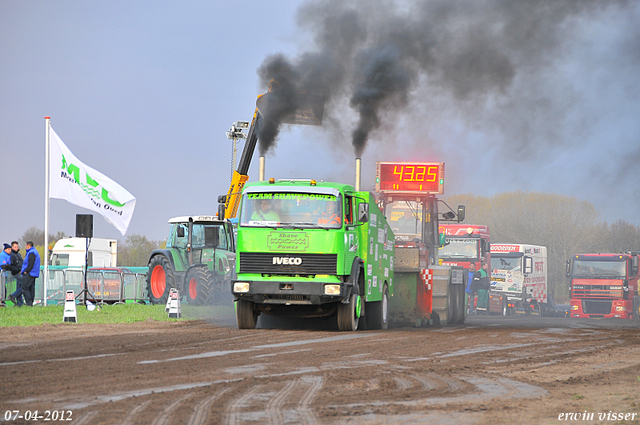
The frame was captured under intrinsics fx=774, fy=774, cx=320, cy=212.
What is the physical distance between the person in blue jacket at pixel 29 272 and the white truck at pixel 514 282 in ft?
70.9

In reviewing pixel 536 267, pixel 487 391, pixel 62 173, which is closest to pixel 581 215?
pixel 536 267

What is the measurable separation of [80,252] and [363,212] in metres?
28.3

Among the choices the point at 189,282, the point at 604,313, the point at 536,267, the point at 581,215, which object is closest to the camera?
the point at 189,282

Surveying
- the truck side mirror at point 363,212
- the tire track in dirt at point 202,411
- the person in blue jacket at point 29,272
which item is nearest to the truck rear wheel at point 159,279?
the person in blue jacket at point 29,272

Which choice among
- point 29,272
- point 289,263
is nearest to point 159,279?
point 29,272

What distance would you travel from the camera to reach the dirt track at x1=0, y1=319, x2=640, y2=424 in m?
6.43

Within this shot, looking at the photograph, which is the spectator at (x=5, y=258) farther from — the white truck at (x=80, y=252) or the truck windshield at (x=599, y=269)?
the truck windshield at (x=599, y=269)

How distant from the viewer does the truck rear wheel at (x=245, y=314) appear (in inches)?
615

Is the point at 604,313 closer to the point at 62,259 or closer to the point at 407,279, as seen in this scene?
the point at 407,279

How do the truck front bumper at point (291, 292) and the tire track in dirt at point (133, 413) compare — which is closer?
the tire track in dirt at point (133, 413)

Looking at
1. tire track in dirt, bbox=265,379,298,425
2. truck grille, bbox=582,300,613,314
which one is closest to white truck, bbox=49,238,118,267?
truck grille, bbox=582,300,613,314

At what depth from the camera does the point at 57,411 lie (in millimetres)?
6195

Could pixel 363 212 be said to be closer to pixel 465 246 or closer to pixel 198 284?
pixel 198 284

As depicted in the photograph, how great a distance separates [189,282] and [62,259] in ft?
65.8
